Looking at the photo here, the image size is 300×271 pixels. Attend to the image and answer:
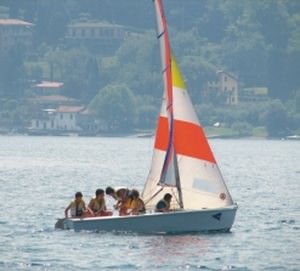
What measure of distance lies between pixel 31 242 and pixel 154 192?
4.07 metres

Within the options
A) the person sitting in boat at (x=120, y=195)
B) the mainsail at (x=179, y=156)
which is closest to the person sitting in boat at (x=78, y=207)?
the person sitting in boat at (x=120, y=195)

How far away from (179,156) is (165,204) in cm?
215

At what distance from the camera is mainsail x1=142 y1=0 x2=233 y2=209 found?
57.1 m

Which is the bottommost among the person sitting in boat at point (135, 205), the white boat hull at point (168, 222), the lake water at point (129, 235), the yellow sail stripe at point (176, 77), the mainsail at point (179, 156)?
the lake water at point (129, 235)

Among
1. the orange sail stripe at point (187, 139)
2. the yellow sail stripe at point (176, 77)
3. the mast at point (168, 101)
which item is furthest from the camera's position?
the yellow sail stripe at point (176, 77)

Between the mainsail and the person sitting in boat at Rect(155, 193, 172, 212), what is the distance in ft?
2.43

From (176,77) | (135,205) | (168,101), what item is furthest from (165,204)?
(176,77)

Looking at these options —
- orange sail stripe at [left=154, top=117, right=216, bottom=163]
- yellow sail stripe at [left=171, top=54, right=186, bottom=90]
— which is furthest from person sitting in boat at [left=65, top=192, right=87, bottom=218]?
Answer: yellow sail stripe at [left=171, top=54, right=186, bottom=90]

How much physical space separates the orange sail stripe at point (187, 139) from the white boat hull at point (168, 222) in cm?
197

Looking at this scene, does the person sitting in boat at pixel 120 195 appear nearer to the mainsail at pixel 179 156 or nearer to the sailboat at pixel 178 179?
the sailboat at pixel 178 179

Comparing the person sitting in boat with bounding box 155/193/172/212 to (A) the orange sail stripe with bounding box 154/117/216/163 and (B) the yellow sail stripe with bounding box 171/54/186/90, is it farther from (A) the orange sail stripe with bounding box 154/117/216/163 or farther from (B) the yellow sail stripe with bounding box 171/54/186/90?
(B) the yellow sail stripe with bounding box 171/54/186/90

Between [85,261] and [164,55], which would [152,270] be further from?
[164,55]

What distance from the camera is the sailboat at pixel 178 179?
183ft

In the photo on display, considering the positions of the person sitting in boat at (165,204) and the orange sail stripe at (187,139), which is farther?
the orange sail stripe at (187,139)
